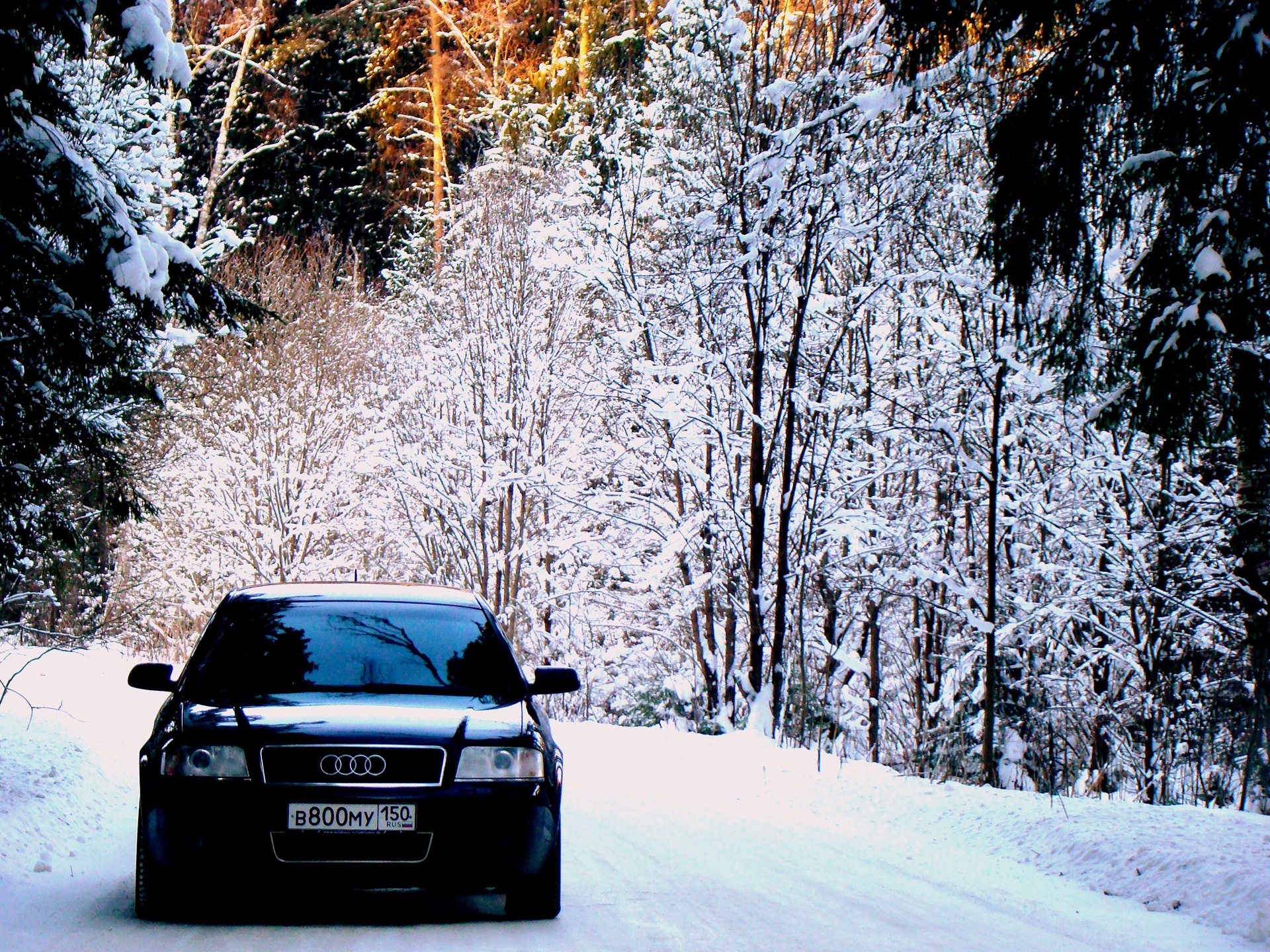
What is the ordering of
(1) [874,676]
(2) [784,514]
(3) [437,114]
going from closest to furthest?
(2) [784,514]
(1) [874,676]
(3) [437,114]

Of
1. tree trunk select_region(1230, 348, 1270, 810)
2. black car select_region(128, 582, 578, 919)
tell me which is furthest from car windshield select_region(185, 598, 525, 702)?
tree trunk select_region(1230, 348, 1270, 810)

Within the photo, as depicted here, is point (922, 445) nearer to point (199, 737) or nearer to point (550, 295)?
point (550, 295)

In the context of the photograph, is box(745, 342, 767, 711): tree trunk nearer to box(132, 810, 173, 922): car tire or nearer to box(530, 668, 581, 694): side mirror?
box(530, 668, 581, 694): side mirror

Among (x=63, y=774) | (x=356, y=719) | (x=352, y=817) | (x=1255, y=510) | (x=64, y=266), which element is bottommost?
(x=63, y=774)

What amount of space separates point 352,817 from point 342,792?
0.11 metres

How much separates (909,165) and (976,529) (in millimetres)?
6919

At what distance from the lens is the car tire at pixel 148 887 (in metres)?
5.30

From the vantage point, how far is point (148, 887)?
5359 mm

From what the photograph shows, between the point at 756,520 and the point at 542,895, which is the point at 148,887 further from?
the point at 756,520

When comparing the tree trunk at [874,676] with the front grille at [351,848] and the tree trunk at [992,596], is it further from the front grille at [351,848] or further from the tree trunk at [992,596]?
the front grille at [351,848]

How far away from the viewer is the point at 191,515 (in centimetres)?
3275

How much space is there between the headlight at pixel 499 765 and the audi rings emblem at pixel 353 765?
1.06ft

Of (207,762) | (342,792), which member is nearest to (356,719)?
(342,792)

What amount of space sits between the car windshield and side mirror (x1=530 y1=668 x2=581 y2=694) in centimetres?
17
